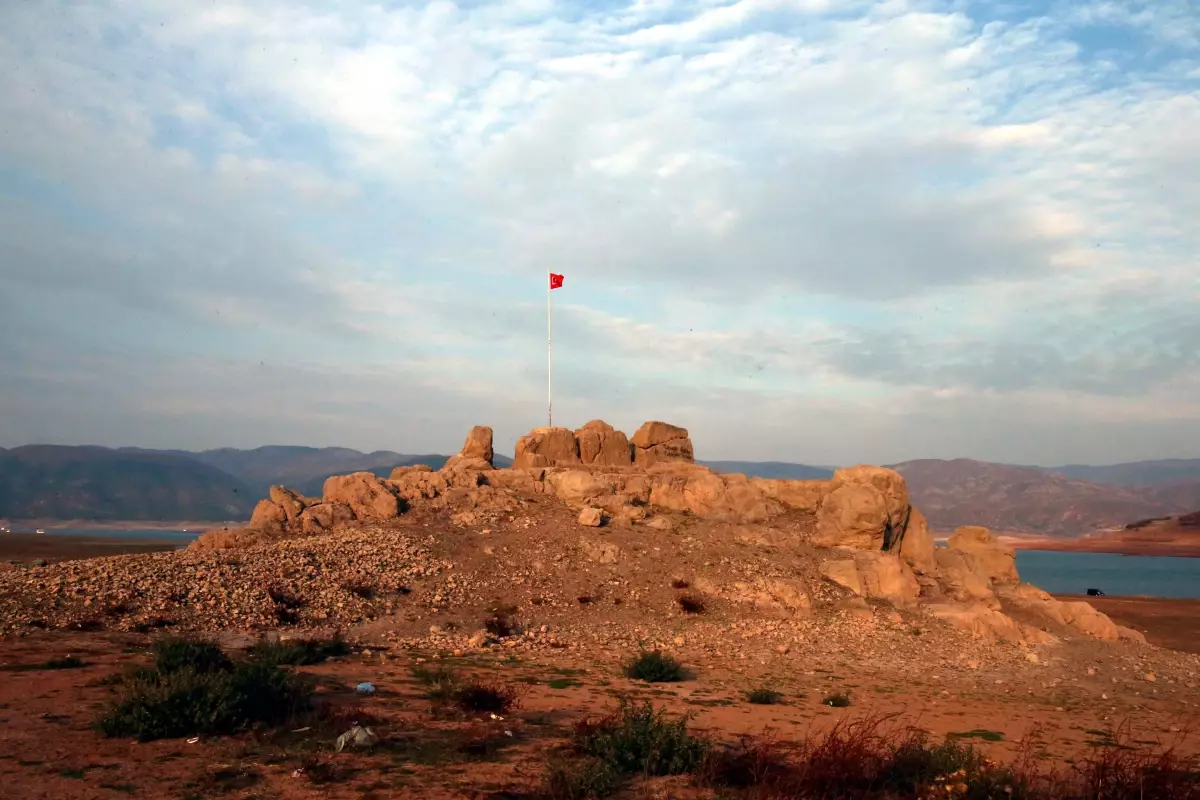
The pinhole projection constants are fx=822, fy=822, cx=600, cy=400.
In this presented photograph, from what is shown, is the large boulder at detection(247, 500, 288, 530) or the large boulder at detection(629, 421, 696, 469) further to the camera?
the large boulder at detection(629, 421, 696, 469)

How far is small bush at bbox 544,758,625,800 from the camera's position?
27.6ft

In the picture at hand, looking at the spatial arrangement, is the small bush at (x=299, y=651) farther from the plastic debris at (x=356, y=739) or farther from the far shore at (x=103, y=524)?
the far shore at (x=103, y=524)

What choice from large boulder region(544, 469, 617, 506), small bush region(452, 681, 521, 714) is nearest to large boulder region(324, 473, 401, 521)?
large boulder region(544, 469, 617, 506)

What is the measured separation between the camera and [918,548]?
29141 mm

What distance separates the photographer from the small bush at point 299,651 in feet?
47.2

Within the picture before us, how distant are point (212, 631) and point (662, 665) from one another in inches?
397

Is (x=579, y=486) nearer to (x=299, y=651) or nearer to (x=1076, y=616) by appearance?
(x=299, y=651)

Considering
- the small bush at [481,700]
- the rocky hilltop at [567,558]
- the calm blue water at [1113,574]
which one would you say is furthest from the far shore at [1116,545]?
the small bush at [481,700]

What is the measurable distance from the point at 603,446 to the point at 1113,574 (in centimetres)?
8339

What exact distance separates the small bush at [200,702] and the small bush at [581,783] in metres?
4.27

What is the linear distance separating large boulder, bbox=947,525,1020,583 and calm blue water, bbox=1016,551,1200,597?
36650 millimetres

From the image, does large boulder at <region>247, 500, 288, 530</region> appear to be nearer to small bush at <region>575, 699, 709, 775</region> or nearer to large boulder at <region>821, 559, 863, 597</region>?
large boulder at <region>821, 559, 863, 597</region>

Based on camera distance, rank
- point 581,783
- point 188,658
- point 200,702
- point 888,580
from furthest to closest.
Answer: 1. point 888,580
2. point 188,658
3. point 200,702
4. point 581,783

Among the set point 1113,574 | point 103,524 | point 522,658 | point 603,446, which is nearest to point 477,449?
point 603,446
